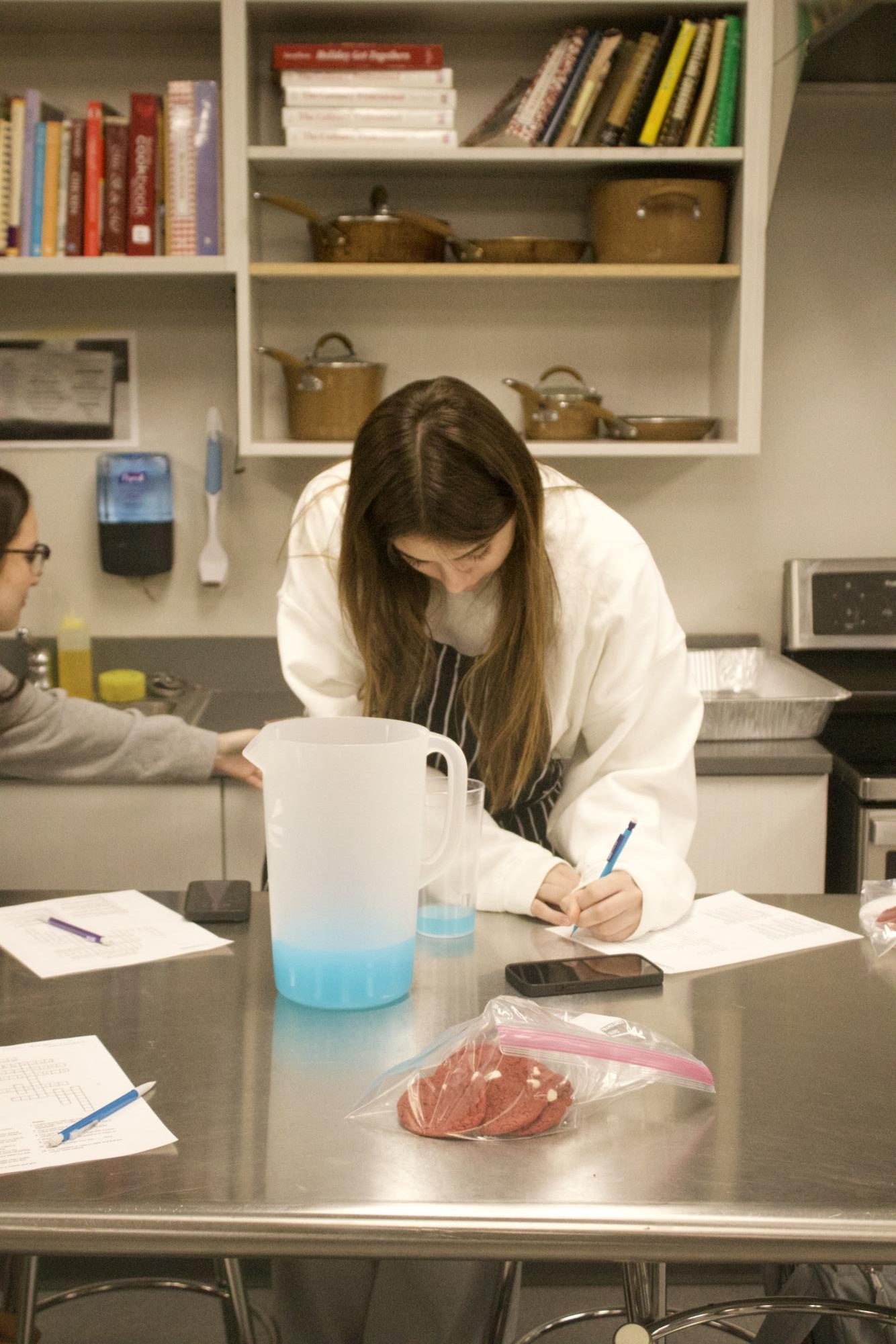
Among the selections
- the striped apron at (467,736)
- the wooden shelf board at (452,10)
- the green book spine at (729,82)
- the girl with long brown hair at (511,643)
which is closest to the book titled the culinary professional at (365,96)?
the wooden shelf board at (452,10)

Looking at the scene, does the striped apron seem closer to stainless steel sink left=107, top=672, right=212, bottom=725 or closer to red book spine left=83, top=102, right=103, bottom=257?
stainless steel sink left=107, top=672, right=212, bottom=725

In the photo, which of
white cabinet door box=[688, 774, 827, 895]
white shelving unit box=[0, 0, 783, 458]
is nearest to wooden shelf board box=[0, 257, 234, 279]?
white shelving unit box=[0, 0, 783, 458]

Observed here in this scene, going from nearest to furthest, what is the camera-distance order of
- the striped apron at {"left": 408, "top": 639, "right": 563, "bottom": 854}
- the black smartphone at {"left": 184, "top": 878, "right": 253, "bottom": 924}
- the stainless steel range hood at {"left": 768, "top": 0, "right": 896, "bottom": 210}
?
the black smartphone at {"left": 184, "top": 878, "right": 253, "bottom": 924} → the striped apron at {"left": 408, "top": 639, "right": 563, "bottom": 854} → the stainless steel range hood at {"left": 768, "top": 0, "right": 896, "bottom": 210}

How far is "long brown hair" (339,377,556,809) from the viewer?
4.10 ft

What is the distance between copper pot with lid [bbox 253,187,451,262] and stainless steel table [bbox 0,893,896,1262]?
1.64 meters

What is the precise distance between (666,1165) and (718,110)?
6.90ft

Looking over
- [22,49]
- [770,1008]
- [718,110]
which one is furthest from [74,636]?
[770,1008]

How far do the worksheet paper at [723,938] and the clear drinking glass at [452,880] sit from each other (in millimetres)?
91

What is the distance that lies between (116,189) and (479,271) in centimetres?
69

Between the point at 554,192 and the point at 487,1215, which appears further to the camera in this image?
the point at 554,192

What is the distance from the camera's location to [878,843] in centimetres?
220

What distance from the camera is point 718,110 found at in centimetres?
236

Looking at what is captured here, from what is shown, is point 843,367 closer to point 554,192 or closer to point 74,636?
point 554,192

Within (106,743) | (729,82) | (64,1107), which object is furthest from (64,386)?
(64,1107)
